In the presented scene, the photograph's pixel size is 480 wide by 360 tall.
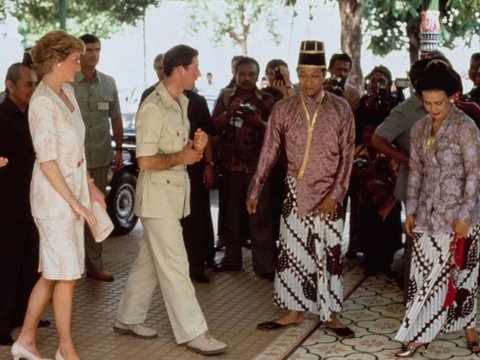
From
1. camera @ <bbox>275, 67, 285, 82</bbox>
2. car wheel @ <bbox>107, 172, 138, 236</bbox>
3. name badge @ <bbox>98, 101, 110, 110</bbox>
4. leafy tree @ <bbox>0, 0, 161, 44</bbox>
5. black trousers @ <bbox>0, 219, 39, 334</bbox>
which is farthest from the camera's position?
leafy tree @ <bbox>0, 0, 161, 44</bbox>

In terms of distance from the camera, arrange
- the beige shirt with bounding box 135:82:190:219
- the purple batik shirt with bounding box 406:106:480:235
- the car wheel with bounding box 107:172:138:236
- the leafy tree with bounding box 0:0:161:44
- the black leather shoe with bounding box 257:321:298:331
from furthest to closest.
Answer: the leafy tree with bounding box 0:0:161:44
the car wheel with bounding box 107:172:138:236
the black leather shoe with bounding box 257:321:298:331
the beige shirt with bounding box 135:82:190:219
the purple batik shirt with bounding box 406:106:480:235

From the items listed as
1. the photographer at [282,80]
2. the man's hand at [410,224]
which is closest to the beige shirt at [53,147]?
the man's hand at [410,224]

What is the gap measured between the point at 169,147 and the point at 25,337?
1.42 meters

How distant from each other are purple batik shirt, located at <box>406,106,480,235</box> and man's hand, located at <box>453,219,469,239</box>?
26 millimetres

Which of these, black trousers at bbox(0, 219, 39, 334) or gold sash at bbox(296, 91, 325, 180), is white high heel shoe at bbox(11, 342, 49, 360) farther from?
gold sash at bbox(296, 91, 325, 180)

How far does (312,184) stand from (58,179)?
177cm

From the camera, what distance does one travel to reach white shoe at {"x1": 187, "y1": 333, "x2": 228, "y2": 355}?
585 centimetres

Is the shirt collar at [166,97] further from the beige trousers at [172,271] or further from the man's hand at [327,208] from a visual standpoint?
the man's hand at [327,208]

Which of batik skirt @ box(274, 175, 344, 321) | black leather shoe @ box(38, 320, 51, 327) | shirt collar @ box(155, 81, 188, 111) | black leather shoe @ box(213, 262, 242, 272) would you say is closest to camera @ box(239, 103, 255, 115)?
black leather shoe @ box(213, 262, 242, 272)

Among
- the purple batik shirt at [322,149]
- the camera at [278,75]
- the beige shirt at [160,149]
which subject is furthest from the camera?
the camera at [278,75]

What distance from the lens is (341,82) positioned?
8492mm

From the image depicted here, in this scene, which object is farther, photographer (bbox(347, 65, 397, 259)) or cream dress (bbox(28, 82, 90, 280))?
photographer (bbox(347, 65, 397, 259))

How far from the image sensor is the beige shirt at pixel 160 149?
18.7 feet

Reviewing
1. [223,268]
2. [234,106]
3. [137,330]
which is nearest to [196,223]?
[223,268]
